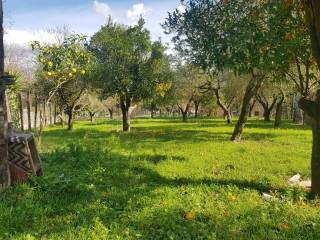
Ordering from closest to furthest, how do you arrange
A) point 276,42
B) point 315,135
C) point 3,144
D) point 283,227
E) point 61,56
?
point 283,227 < point 3,144 < point 315,135 < point 276,42 < point 61,56

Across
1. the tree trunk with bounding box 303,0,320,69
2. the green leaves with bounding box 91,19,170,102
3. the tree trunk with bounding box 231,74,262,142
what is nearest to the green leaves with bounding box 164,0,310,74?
the tree trunk with bounding box 303,0,320,69

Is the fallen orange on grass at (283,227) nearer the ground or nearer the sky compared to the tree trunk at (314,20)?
nearer the ground

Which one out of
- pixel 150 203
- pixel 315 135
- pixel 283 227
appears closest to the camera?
pixel 283 227

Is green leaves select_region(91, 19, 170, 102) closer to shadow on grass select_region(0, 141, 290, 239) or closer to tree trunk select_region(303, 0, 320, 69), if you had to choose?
shadow on grass select_region(0, 141, 290, 239)

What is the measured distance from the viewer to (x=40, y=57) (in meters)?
18.7

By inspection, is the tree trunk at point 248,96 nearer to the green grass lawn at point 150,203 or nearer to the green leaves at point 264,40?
the green grass lawn at point 150,203

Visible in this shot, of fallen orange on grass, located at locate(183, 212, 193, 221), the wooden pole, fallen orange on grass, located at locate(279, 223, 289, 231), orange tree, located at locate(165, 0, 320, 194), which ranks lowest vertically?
fallen orange on grass, located at locate(279, 223, 289, 231)

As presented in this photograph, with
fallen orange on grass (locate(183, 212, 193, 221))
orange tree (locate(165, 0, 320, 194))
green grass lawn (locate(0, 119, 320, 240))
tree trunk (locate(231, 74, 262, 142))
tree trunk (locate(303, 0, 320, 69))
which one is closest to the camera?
green grass lawn (locate(0, 119, 320, 240))

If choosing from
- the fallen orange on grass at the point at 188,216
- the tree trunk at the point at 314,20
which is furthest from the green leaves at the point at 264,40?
the fallen orange on grass at the point at 188,216

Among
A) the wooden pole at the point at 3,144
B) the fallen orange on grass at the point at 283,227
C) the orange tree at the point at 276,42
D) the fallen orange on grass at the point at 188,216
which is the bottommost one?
the fallen orange on grass at the point at 283,227

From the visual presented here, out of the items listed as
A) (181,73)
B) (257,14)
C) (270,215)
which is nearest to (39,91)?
(181,73)

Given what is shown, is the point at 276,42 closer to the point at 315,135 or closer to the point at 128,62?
the point at 315,135

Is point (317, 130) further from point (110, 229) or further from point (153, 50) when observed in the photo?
point (153, 50)

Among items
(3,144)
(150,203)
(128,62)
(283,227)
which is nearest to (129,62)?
(128,62)
